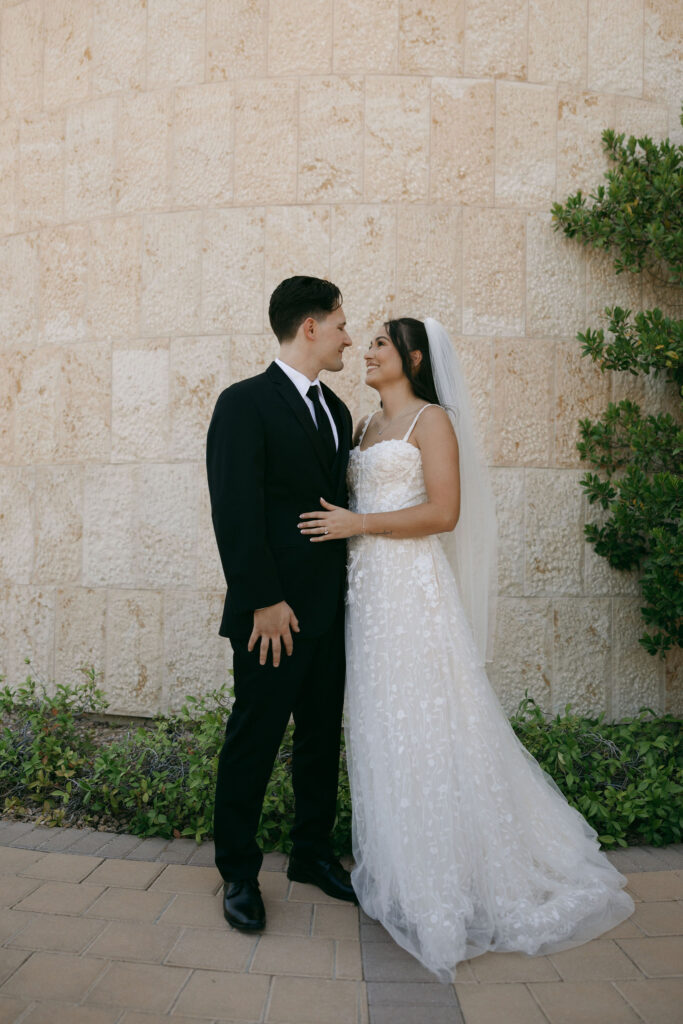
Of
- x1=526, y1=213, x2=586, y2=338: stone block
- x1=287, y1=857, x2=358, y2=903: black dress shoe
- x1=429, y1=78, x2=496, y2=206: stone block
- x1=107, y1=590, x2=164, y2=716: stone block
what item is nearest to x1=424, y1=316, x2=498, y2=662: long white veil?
x1=287, y1=857, x2=358, y2=903: black dress shoe

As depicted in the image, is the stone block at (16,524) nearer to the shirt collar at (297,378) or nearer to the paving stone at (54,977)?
the shirt collar at (297,378)

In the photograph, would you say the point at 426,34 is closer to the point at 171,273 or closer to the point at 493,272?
the point at 493,272

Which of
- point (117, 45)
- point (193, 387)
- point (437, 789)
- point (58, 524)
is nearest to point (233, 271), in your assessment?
point (193, 387)

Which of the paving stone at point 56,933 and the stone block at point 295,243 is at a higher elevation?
the stone block at point 295,243

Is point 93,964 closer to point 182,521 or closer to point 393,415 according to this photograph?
point 393,415

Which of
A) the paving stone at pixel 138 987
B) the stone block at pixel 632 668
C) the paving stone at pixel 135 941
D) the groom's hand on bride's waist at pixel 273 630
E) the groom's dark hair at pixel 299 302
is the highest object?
the groom's dark hair at pixel 299 302

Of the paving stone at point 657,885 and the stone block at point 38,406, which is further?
the stone block at point 38,406

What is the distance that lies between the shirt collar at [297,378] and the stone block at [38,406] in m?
2.40

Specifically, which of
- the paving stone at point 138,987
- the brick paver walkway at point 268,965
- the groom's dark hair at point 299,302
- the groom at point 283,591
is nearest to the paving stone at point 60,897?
the brick paver walkway at point 268,965

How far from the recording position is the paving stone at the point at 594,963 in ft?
7.54

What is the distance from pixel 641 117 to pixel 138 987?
494 centimetres

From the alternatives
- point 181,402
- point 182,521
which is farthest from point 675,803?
point 181,402

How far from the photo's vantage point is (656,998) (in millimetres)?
2188

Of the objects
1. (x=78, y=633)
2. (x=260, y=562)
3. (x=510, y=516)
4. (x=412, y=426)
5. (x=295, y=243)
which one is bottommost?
(x=78, y=633)
